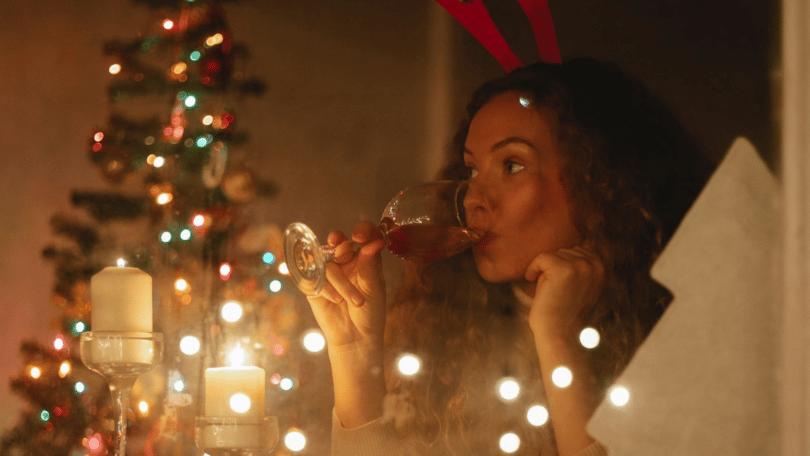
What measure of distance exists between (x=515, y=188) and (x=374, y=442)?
42 centimetres

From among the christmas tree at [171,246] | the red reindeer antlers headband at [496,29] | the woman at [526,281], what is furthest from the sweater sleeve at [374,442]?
the red reindeer antlers headband at [496,29]

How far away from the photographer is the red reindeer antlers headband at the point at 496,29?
101cm

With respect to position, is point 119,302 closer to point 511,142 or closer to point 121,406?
point 121,406

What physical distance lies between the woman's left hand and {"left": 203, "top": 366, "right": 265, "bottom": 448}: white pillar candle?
37 cm

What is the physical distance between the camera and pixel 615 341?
880 millimetres

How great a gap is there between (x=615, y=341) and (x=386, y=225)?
1.15ft

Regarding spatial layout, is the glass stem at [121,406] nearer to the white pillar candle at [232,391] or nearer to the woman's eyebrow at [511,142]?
the white pillar candle at [232,391]

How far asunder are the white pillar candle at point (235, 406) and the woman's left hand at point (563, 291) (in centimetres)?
37

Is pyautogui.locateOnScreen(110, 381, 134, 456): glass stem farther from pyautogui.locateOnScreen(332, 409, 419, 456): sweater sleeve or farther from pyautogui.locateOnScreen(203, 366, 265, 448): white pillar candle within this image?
pyautogui.locateOnScreen(332, 409, 419, 456): sweater sleeve

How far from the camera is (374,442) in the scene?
1056 millimetres

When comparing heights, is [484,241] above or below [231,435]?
above

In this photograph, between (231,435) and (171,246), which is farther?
(171,246)

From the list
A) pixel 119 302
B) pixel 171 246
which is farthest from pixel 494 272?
pixel 171 246

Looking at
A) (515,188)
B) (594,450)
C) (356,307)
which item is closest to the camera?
(594,450)
